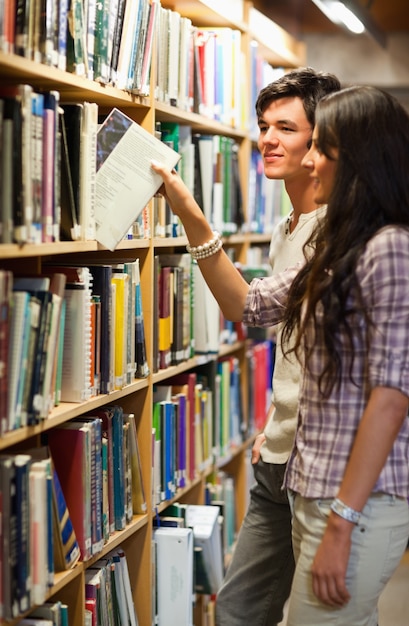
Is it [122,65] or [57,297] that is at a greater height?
[122,65]

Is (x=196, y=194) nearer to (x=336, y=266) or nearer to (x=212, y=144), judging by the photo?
(x=212, y=144)

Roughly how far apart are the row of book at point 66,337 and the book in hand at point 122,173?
133 mm

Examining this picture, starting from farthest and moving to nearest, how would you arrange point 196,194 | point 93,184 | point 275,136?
point 196,194, point 275,136, point 93,184

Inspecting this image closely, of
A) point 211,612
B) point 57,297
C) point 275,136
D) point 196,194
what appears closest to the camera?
point 57,297

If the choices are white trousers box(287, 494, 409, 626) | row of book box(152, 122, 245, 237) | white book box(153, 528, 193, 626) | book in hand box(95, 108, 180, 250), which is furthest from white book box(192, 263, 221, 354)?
white trousers box(287, 494, 409, 626)

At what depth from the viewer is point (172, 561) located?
2.60 meters

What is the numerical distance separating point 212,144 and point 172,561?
1.40m

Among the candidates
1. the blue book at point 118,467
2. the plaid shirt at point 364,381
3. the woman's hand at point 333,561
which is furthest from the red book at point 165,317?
the woman's hand at point 333,561

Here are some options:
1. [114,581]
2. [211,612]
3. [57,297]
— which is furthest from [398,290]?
[211,612]

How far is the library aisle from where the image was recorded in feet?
11.3

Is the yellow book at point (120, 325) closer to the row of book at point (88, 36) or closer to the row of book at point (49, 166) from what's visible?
the row of book at point (49, 166)

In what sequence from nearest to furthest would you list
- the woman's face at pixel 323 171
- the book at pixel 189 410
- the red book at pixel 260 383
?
the woman's face at pixel 323 171 < the book at pixel 189 410 < the red book at pixel 260 383

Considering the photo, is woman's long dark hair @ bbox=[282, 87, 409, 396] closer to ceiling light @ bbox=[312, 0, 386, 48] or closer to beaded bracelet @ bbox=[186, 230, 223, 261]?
beaded bracelet @ bbox=[186, 230, 223, 261]

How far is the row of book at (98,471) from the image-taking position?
2.07 meters
